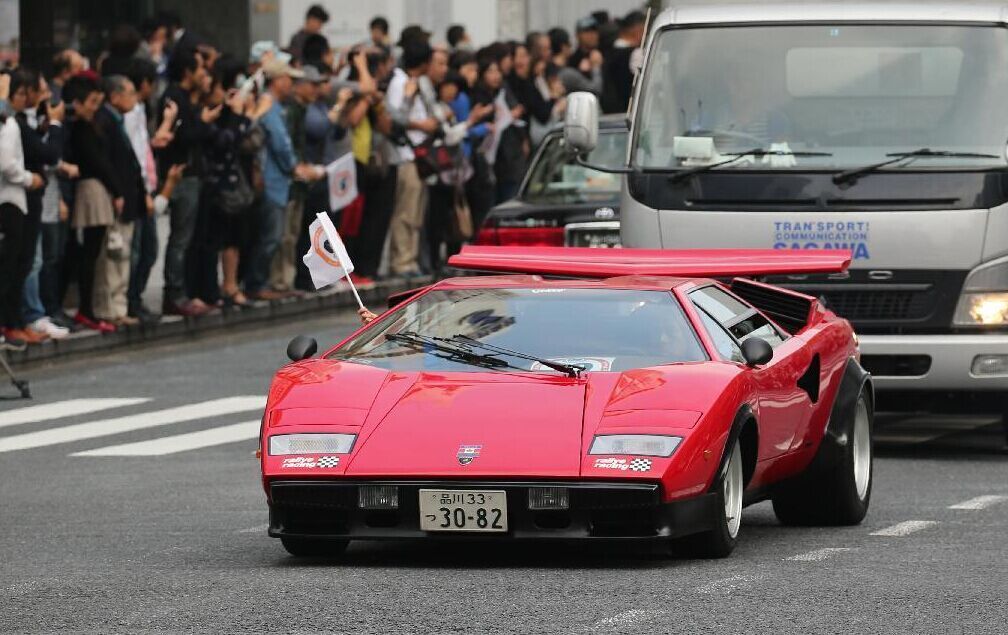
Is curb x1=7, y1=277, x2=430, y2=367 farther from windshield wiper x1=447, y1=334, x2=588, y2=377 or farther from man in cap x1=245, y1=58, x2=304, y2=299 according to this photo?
windshield wiper x1=447, y1=334, x2=588, y2=377

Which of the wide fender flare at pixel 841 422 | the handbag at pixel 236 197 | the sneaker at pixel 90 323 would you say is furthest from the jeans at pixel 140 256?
the wide fender flare at pixel 841 422

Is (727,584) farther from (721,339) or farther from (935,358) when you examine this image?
(935,358)

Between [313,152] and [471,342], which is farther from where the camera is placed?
[313,152]

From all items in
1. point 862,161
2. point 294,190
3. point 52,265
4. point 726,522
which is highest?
point 862,161

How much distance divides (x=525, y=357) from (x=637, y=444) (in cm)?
92

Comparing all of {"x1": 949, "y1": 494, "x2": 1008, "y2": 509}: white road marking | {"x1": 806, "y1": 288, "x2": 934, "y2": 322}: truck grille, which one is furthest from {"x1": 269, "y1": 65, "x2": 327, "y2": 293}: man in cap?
{"x1": 949, "y1": 494, "x2": 1008, "y2": 509}: white road marking

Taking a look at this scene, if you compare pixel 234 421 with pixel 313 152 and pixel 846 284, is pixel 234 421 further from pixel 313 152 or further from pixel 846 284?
pixel 313 152

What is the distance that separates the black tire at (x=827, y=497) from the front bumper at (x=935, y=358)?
305 centimetres

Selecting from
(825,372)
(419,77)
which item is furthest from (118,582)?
(419,77)

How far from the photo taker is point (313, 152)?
23.5 m

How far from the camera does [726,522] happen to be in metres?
9.85

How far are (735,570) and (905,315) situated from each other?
5.43m

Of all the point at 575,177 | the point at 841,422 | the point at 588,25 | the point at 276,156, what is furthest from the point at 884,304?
the point at 588,25

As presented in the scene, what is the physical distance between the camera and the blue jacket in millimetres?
22234
